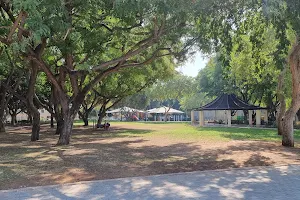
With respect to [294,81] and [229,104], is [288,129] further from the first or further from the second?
[229,104]

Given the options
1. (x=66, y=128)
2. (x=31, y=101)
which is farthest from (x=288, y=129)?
(x=31, y=101)

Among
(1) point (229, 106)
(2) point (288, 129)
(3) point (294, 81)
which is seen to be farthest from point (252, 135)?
(1) point (229, 106)

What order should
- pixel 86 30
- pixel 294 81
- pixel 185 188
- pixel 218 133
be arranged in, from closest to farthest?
pixel 185 188 → pixel 86 30 → pixel 294 81 → pixel 218 133

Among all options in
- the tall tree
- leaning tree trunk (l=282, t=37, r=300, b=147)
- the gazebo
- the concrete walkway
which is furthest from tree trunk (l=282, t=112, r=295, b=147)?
the gazebo

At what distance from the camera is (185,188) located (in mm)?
6898

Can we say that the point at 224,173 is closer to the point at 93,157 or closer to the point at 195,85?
the point at 93,157

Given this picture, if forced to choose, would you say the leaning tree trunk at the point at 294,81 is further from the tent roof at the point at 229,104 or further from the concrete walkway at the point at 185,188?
the tent roof at the point at 229,104

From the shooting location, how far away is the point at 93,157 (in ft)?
38.5

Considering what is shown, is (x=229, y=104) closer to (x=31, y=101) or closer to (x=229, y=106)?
(x=229, y=106)

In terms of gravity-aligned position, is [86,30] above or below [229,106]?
above

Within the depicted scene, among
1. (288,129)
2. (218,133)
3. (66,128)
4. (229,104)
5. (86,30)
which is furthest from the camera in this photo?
(229,104)

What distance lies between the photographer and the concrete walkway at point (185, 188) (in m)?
6.32

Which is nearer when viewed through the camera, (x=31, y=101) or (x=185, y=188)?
(x=185, y=188)

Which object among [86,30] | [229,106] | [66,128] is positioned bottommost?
[66,128]
